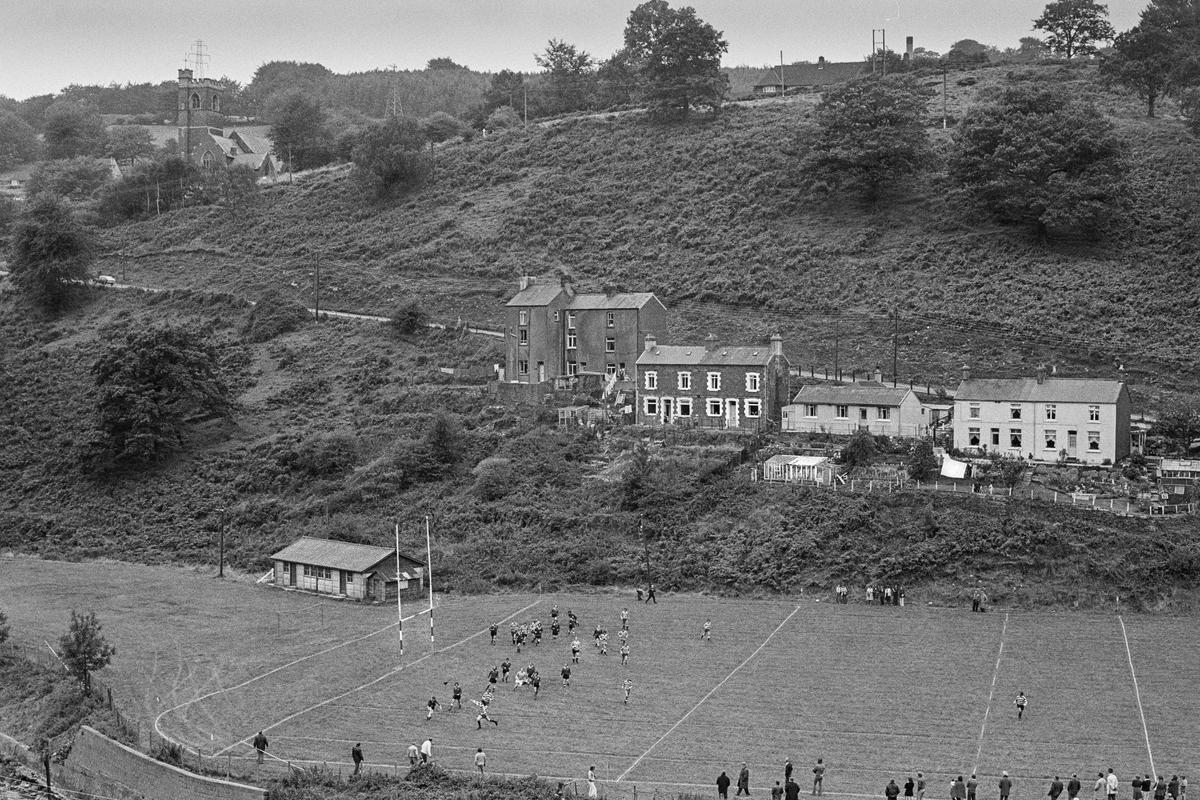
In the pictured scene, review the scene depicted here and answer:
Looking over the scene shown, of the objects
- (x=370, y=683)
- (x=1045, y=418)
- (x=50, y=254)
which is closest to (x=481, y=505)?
(x=370, y=683)

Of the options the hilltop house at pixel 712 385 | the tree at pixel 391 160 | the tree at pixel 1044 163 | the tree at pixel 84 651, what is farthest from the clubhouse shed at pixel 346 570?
the tree at pixel 391 160

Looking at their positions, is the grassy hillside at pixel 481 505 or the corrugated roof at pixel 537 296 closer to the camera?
the grassy hillside at pixel 481 505

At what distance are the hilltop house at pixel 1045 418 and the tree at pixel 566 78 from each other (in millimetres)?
86750

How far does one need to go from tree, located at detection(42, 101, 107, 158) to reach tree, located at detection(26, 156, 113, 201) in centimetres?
1343

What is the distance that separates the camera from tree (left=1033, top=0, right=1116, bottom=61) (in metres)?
124

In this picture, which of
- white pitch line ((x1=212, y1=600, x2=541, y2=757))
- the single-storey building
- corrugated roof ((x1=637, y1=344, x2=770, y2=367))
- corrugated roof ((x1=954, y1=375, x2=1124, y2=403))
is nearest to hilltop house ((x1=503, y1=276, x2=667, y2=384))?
corrugated roof ((x1=637, y1=344, x2=770, y2=367))

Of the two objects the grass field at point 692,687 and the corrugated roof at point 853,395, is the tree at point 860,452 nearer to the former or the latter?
the corrugated roof at point 853,395

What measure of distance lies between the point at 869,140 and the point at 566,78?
177 feet

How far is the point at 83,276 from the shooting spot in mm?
105188

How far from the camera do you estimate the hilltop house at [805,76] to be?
140 meters

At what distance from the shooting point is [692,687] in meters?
43.1

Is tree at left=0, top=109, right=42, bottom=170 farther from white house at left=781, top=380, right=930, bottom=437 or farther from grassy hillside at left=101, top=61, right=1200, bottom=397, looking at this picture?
white house at left=781, top=380, right=930, bottom=437

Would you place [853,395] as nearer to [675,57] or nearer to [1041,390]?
[1041,390]

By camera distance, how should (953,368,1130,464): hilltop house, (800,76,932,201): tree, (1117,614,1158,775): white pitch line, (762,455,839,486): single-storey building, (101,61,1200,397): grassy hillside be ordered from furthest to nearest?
1. (800,76,932,201): tree
2. (101,61,1200,397): grassy hillside
3. (762,455,839,486): single-storey building
4. (953,368,1130,464): hilltop house
5. (1117,614,1158,775): white pitch line
